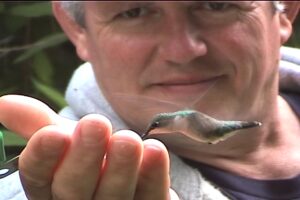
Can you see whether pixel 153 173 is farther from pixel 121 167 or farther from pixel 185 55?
pixel 185 55

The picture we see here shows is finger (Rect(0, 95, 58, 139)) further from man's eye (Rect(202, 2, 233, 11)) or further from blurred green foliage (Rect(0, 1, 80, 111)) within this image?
blurred green foliage (Rect(0, 1, 80, 111))

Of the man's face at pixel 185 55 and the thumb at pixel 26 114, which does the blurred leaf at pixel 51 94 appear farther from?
the thumb at pixel 26 114

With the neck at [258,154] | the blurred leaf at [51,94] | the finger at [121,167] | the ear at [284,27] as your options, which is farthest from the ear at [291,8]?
the finger at [121,167]

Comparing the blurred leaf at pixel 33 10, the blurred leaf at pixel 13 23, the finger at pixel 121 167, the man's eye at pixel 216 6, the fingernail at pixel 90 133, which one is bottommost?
the blurred leaf at pixel 13 23

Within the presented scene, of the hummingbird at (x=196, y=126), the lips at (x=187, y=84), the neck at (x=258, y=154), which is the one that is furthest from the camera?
the neck at (x=258, y=154)

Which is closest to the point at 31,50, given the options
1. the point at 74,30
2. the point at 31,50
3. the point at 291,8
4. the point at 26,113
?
the point at 31,50

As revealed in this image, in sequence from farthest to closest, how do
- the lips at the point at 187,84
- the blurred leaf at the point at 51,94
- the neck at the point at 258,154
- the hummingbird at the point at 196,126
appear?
the blurred leaf at the point at 51,94 → the neck at the point at 258,154 → the lips at the point at 187,84 → the hummingbird at the point at 196,126

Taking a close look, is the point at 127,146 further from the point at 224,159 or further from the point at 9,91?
the point at 9,91

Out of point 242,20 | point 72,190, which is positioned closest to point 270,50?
point 242,20
